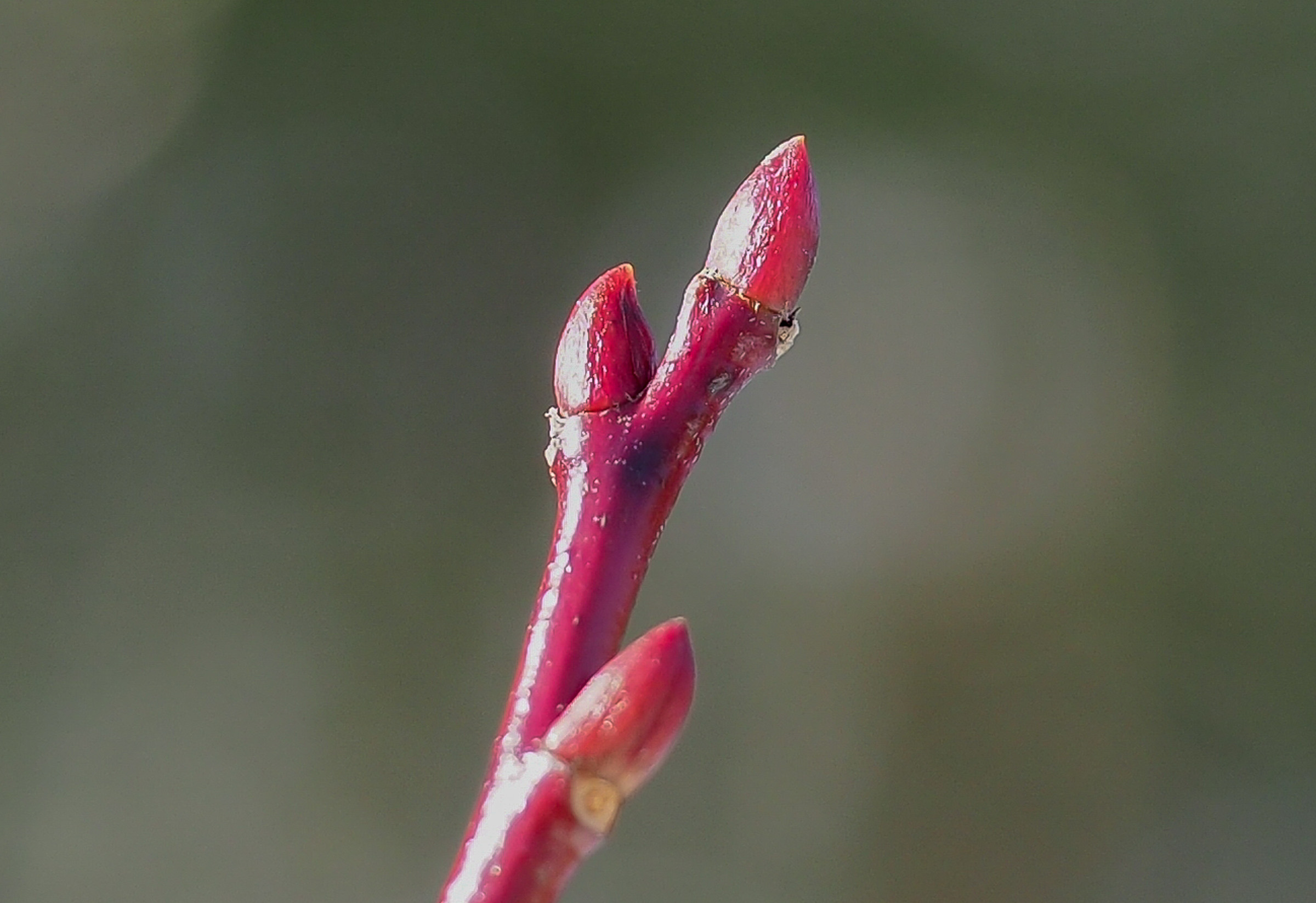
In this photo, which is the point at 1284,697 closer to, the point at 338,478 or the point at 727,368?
the point at 338,478

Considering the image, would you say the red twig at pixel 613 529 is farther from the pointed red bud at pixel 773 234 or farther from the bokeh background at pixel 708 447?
Answer: the bokeh background at pixel 708 447

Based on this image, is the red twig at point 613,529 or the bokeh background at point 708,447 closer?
the red twig at point 613,529

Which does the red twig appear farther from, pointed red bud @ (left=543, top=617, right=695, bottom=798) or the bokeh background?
the bokeh background

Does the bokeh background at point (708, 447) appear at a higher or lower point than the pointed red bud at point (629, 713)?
higher

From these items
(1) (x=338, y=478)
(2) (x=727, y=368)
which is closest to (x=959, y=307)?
(1) (x=338, y=478)

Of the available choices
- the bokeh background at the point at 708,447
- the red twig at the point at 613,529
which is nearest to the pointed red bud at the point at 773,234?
the red twig at the point at 613,529

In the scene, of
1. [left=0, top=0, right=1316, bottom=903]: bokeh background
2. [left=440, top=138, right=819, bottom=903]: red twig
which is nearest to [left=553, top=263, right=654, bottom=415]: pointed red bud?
[left=440, top=138, right=819, bottom=903]: red twig
